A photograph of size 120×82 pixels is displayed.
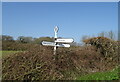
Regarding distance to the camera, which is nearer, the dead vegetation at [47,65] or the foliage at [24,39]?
the dead vegetation at [47,65]

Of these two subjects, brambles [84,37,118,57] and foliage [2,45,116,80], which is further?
brambles [84,37,118,57]

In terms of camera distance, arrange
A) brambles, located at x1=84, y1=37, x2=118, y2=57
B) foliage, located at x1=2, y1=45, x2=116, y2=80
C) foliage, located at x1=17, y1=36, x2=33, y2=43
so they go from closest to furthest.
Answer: foliage, located at x1=2, y1=45, x2=116, y2=80, brambles, located at x1=84, y1=37, x2=118, y2=57, foliage, located at x1=17, y1=36, x2=33, y2=43

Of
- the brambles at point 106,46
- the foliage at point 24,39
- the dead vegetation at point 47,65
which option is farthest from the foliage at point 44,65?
the foliage at point 24,39

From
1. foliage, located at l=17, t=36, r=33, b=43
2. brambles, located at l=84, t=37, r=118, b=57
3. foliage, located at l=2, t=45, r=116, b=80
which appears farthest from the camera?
foliage, located at l=17, t=36, r=33, b=43

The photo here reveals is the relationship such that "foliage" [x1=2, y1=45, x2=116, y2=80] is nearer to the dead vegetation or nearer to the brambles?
the dead vegetation

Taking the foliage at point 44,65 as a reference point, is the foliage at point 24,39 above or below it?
above

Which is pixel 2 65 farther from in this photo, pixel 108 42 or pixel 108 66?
pixel 108 42

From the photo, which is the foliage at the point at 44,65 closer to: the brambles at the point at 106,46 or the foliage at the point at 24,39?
the brambles at the point at 106,46

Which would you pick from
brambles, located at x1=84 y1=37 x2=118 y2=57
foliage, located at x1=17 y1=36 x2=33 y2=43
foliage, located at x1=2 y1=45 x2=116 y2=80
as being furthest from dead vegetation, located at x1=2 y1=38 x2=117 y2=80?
foliage, located at x1=17 y1=36 x2=33 y2=43

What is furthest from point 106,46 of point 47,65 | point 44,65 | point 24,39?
point 24,39

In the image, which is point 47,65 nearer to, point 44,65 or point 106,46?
point 44,65

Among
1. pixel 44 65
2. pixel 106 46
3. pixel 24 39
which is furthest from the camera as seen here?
pixel 24 39

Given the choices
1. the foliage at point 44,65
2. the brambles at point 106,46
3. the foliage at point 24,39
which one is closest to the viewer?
the foliage at point 44,65

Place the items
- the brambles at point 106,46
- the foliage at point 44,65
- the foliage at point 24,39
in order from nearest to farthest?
1. the foliage at point 44,65
2. the brambles at point 106,46
3. the foliage at point 24,39
